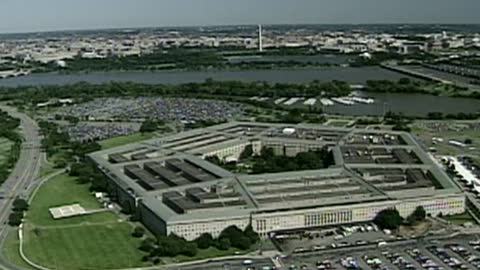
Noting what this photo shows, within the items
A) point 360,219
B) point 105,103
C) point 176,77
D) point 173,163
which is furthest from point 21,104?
point 360,219

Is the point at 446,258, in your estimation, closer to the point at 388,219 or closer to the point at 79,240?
the point at 388,219

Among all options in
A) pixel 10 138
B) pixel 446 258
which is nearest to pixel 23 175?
pixel 10 138

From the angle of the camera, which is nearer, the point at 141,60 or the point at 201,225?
the point at 201,225

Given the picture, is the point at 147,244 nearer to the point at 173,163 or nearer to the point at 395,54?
the point at 173,163

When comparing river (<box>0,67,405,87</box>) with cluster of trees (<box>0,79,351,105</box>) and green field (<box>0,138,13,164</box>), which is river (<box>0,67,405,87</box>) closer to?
cluster of trees (<box>0,79,351,105</box>)

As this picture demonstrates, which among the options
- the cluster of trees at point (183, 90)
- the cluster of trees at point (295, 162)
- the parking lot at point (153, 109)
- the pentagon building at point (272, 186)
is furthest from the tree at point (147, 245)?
the cluster of trees at point (183, 90)

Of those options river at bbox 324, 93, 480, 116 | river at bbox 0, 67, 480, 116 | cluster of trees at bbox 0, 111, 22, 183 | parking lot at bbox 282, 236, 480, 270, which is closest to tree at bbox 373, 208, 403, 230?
parking lot at bbox 282, 236, 480, 270

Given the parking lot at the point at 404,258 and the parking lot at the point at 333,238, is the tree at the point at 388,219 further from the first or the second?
the parking lot at the point at 404,258
